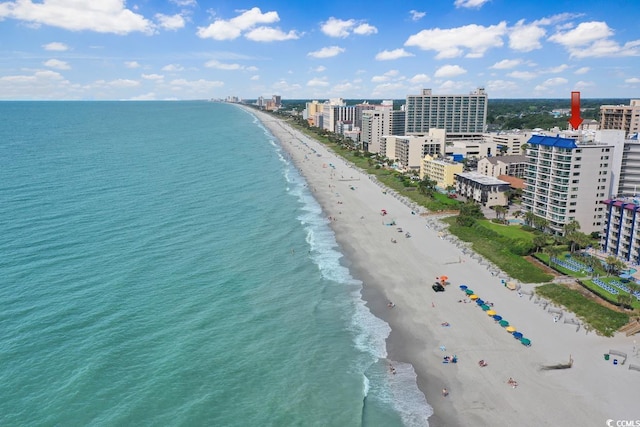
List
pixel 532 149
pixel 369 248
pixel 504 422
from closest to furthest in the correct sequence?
1. pixel 504 422
2. pixel 369 248
3. pixel 532 149

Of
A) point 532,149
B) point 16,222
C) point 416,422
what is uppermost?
point 532,149

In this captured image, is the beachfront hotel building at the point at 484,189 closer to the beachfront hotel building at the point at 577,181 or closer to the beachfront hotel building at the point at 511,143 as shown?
the beachfront hotel building at the point at 577,181

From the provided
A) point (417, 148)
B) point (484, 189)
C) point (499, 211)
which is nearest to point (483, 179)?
point (484, 189)

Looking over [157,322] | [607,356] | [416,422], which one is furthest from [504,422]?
[157,322]

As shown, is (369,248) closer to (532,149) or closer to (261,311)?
(261,311)

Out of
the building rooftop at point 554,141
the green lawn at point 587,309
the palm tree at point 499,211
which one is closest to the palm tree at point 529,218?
the palm tree at point 499,211

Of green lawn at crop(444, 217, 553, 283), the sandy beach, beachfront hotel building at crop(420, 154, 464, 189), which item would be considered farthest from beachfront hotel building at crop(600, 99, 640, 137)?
the sandy beach
